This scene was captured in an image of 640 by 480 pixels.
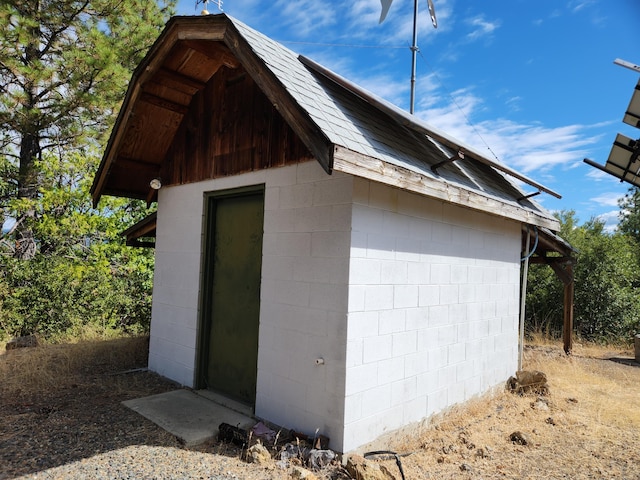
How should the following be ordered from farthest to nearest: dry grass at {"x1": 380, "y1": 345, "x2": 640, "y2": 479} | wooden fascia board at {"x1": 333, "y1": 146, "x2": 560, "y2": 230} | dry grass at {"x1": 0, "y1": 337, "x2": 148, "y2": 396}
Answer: dry grass at {"x1": 0, "y1": 337, "x2": 148, "y2": 396}
dry grass at {"x1": 380, "y1": 345, "x2": 640, "y2": 479}
wooden fascia board at {"x1": 333, "y1": 146, "x2": 560, "y2": 230}

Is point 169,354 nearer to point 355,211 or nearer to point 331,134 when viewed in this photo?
point 355,211

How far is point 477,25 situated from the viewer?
261 inches

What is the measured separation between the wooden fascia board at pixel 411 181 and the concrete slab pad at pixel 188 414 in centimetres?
288

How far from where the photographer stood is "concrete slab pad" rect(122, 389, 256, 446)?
4043 millimetres

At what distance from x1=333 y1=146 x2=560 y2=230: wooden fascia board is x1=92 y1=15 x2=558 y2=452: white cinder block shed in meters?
0.02

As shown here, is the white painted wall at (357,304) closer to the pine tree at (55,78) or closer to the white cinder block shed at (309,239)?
the white cinder block shed at (309,239)

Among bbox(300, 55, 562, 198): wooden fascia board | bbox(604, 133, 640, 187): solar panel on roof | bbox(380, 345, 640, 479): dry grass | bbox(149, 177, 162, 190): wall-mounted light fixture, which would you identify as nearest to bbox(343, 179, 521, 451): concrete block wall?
bbox(380, 345, 640, 479): dry grass

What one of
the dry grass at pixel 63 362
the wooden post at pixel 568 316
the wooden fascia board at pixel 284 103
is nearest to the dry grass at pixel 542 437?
the wooden post at pixel 568 316

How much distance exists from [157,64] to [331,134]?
3.00m

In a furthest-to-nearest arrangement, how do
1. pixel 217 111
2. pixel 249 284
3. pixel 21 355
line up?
pixel 21 355 → pixel 217 111 → pixel 249 284

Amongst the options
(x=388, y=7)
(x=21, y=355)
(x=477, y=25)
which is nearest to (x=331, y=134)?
(x=388, y=7)

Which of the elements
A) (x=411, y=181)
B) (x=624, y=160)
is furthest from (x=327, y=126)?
(x=624, y=160)

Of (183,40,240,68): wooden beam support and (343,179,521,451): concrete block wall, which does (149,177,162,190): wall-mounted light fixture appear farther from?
(343,179,521,451): concrete block wall

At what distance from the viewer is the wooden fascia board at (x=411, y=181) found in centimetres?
315
